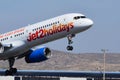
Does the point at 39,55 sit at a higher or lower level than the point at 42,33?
lower

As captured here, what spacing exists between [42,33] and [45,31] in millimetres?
717

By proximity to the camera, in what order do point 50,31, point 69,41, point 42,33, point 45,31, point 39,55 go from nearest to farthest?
point 69,41, point 50,31, point 45,31, point 42,33, point 39,55

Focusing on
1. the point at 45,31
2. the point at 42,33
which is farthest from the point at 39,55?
the point at 45,31

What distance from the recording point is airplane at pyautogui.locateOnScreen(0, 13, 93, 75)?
317ft

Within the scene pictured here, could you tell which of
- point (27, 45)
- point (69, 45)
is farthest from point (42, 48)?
point (69, 45)

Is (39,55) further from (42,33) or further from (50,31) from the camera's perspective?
(50,31)

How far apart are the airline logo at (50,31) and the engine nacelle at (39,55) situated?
6508mm

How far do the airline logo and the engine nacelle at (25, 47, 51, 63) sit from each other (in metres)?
6.51

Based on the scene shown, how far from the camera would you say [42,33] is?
98.7 m

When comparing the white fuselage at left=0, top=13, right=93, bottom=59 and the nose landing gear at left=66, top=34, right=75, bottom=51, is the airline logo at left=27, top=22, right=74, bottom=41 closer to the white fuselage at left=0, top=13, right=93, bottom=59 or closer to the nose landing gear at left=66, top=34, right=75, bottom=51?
the white fuselage at left=0, top=13, right=93, bottom=59

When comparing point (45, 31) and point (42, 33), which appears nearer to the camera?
point (45, 31)

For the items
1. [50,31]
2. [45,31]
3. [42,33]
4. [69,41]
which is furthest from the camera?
[42,33]

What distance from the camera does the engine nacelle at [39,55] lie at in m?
105

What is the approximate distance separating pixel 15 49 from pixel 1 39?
6.55m
